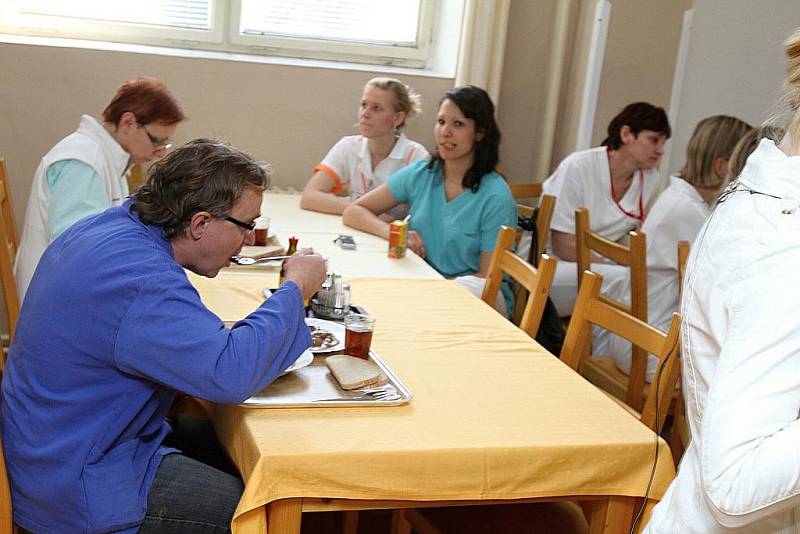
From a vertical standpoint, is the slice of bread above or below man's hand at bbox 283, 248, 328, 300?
below

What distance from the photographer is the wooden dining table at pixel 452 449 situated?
5.03 ft

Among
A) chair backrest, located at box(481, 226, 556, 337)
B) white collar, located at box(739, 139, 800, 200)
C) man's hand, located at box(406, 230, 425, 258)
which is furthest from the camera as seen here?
man's hand, located at box(406, 230, 425, 258)

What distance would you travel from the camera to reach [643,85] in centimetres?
446

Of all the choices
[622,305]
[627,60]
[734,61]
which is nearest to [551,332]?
[622,305]

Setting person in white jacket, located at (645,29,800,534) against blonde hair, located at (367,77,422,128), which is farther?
blonde hair, located at (367,77,422,128)

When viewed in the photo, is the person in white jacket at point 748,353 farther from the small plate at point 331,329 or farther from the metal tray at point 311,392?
the small plate at point 331,329

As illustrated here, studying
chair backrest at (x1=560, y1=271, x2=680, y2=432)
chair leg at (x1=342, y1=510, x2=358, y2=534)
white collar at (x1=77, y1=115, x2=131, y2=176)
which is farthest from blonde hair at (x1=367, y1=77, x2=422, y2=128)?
chair leg at (x1=342, y1=510, x2=358, y2=534)

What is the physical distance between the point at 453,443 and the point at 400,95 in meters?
2.53

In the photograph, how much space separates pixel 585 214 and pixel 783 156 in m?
2.13

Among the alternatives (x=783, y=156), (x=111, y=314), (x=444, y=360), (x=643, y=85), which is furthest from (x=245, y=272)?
(x=643, y=85)

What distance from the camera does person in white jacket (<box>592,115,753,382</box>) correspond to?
3348 millimetres

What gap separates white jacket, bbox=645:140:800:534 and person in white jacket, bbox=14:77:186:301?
203 cm

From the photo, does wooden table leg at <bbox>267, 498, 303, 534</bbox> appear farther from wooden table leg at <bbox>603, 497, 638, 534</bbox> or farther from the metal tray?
wooden table leg at <bbox>603, 497, 638, 534</bbox>

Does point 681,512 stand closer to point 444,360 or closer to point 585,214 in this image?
point 444,360
